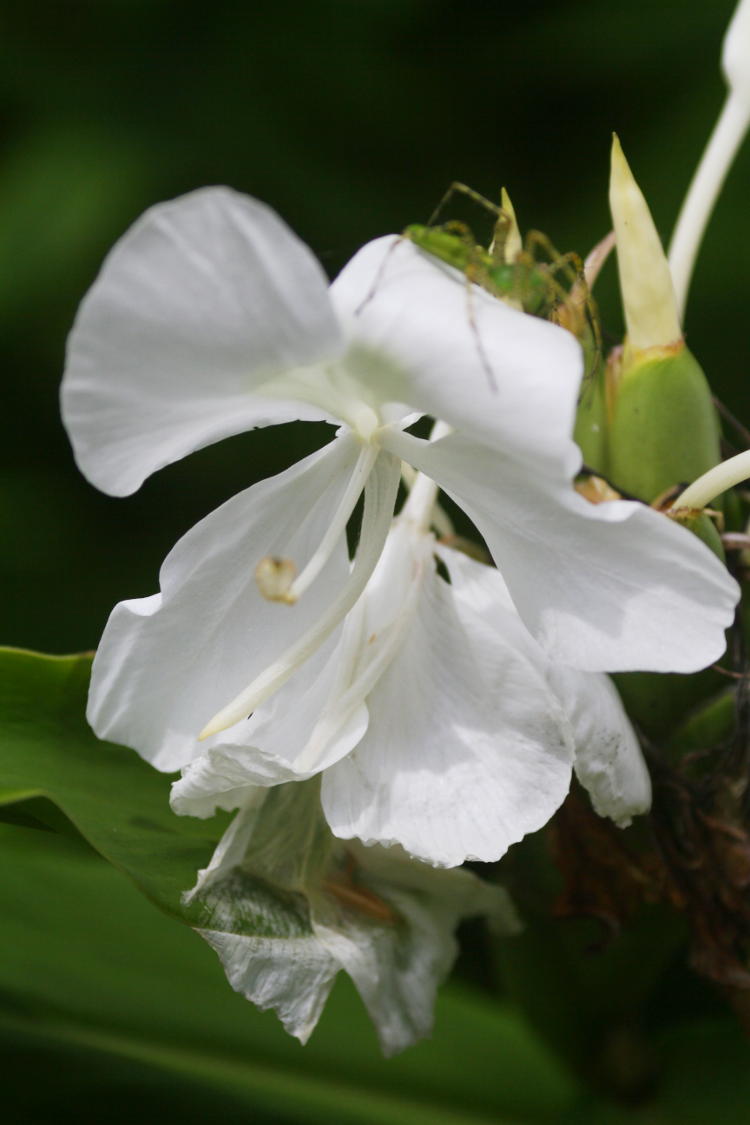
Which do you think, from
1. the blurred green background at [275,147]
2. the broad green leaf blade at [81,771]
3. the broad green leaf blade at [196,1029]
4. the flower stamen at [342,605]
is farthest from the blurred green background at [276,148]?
the flower stamen at [342,605]

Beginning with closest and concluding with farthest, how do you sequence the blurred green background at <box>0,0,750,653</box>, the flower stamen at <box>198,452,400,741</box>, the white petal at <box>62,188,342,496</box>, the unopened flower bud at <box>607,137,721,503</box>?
1. the white petal at <box>62,188,342,496</box>
2. the flower stamen at <box>198,452,400,741</box>
3. the unopened flower bud at <box>607,137,721,503</box>
4. the blurred green background at <box>0,0,750,653</box>

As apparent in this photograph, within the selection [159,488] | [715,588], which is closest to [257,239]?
[715,588]

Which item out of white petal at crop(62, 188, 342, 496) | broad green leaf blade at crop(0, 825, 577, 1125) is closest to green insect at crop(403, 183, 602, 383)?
white petal at crop(62, 188, 342, 496)

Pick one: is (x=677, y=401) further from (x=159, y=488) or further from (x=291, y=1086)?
(x=159, y=488)

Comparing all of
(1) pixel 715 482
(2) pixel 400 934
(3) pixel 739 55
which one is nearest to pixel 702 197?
(3) pixel 739 55

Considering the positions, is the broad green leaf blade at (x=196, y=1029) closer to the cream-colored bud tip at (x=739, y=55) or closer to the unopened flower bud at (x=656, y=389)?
the unopened flower bud at (x=656, y=389)

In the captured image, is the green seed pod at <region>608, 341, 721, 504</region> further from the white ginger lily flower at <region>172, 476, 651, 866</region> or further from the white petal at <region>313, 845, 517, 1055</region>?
the white petal at <region>313, 845, 517, 1055</region>
